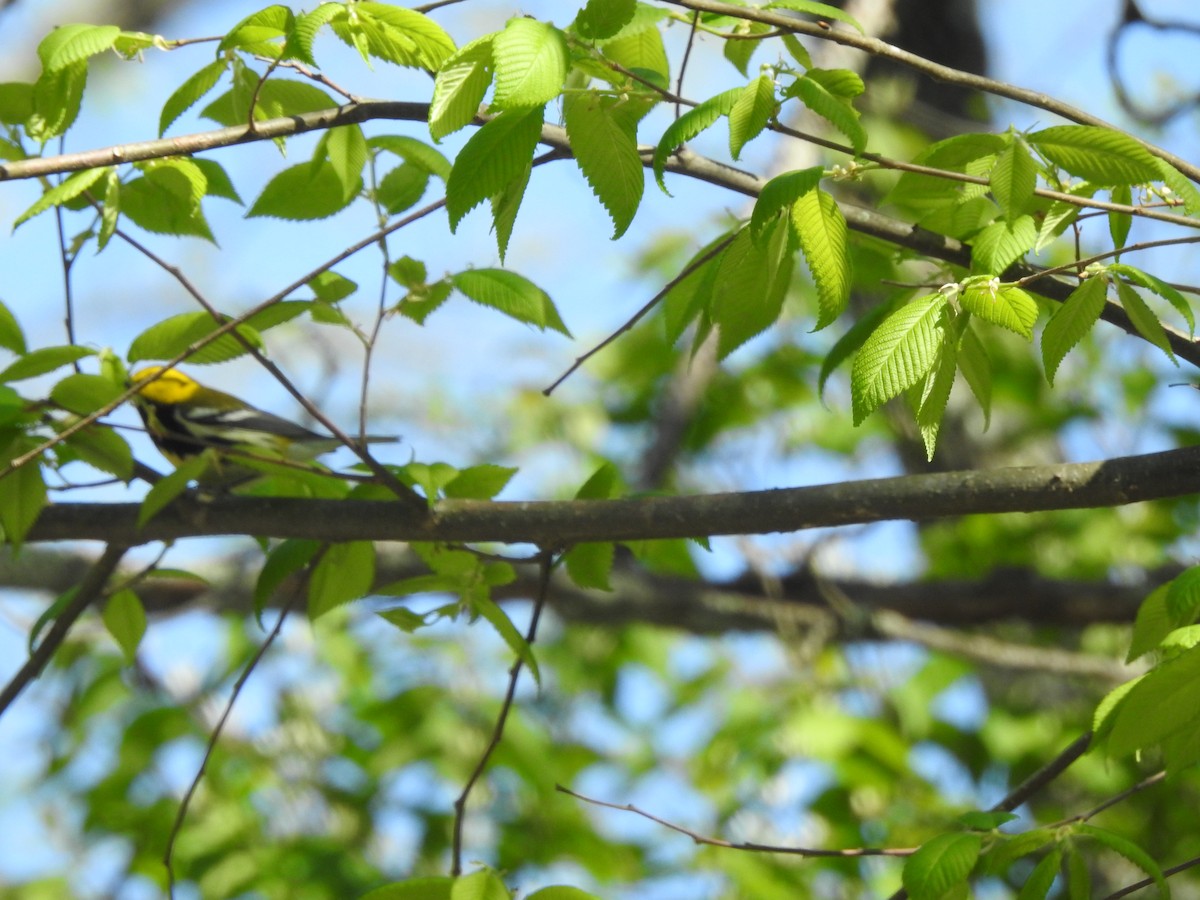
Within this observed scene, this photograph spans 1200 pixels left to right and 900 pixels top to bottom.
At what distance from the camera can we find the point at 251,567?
4641mm

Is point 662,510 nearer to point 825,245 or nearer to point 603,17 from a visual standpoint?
point 825,245

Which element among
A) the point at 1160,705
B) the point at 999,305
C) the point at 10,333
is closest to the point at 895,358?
the point at 999,305

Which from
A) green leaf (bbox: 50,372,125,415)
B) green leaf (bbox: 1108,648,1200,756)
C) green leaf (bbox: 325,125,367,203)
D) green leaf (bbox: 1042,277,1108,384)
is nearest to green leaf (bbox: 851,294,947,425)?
green leaf (bbox: 1042,277,1108,384)

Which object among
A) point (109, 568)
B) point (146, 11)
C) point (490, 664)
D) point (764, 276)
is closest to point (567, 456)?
point (490, 664)

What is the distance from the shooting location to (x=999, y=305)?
1.38 metres

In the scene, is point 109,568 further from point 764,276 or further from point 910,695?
point 910,695

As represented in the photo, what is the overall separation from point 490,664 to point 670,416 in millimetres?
1799

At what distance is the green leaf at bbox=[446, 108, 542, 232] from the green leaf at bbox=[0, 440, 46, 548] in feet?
3.17

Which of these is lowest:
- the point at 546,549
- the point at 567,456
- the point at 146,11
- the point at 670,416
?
the point at 546,549

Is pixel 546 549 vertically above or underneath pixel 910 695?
underneath

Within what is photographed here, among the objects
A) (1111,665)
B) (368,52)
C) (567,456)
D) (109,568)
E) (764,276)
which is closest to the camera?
(368,52)

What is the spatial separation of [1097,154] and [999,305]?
0.80 feet

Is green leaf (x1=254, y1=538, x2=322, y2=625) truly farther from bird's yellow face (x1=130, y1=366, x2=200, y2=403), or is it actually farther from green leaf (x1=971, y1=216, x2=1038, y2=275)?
bird's yellow face (x1=130, y1=366, x2=200, y2=403)

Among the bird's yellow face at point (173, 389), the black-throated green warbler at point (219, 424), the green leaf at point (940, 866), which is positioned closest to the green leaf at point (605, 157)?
the green leaf at point (940, 866)
